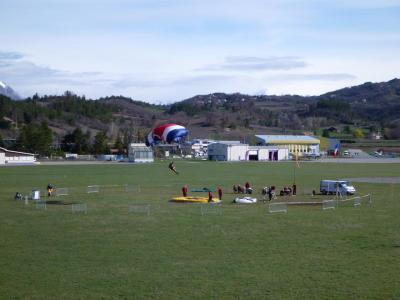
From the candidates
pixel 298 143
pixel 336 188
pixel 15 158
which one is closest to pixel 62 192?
pixel 336 188

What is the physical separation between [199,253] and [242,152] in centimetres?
8014

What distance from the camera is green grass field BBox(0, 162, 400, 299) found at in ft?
42.9

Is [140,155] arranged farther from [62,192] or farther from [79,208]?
[79,208]

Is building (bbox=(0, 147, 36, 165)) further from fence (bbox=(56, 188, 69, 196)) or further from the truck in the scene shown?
the truck

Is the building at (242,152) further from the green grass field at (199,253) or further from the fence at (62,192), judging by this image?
the green grass field at (199,253)

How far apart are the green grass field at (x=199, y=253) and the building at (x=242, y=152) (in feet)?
218

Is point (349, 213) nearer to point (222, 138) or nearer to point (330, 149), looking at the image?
point (330, 149)

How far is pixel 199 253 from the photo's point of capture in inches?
667

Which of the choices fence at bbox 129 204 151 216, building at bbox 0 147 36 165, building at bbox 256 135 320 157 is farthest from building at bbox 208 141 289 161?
fence at bbox 129 204 151 216

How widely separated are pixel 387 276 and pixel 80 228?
1166cm

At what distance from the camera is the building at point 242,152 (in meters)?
95.2

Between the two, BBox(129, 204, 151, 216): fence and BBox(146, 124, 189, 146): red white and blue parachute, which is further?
BBox(146, 124, 189, 146): red white and blue parachute

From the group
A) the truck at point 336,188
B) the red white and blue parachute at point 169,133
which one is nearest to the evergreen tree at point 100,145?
the red white and blue parachute at point 169,133

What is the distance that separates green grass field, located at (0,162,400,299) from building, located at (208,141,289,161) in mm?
66296
